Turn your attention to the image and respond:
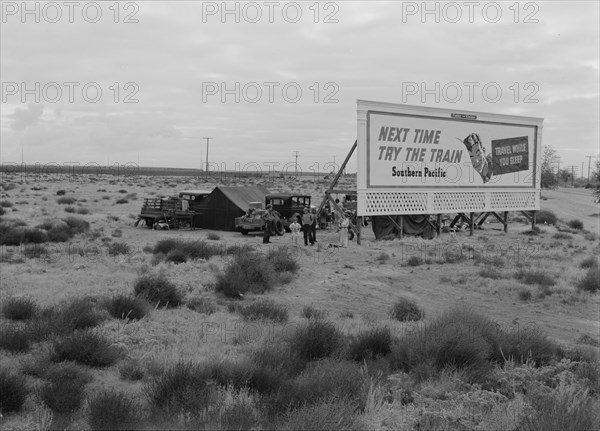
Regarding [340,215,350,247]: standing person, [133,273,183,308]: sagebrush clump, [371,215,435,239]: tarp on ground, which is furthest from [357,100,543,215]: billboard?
[133,273,183,308]: sagebrush clump

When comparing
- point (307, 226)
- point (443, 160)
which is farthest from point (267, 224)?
point (443, 160)

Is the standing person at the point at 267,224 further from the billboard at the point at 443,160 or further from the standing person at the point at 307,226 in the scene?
the billboard at the point at 443,160

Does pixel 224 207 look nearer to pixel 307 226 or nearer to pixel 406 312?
pixel 307 226

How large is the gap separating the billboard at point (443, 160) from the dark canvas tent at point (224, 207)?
8220 mm

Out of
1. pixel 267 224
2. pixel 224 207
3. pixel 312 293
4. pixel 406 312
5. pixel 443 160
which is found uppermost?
pixel 443 160

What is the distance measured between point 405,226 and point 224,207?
30.9ft

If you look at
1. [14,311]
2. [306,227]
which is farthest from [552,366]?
[306,227]

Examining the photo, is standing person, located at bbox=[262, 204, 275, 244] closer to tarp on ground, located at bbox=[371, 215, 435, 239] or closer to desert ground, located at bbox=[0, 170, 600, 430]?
desert ground, located at bbox=[0, 170, 600, 430]

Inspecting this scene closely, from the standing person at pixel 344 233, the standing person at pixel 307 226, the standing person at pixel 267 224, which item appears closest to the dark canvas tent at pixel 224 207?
the standing person at pixel 267 224

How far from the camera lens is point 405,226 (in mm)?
27688

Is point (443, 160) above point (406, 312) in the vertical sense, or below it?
above

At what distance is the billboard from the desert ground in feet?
7.47

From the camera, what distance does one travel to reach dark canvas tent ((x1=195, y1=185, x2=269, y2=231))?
31000 millimetres

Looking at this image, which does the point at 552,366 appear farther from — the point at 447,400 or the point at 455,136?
the point at 455,136
